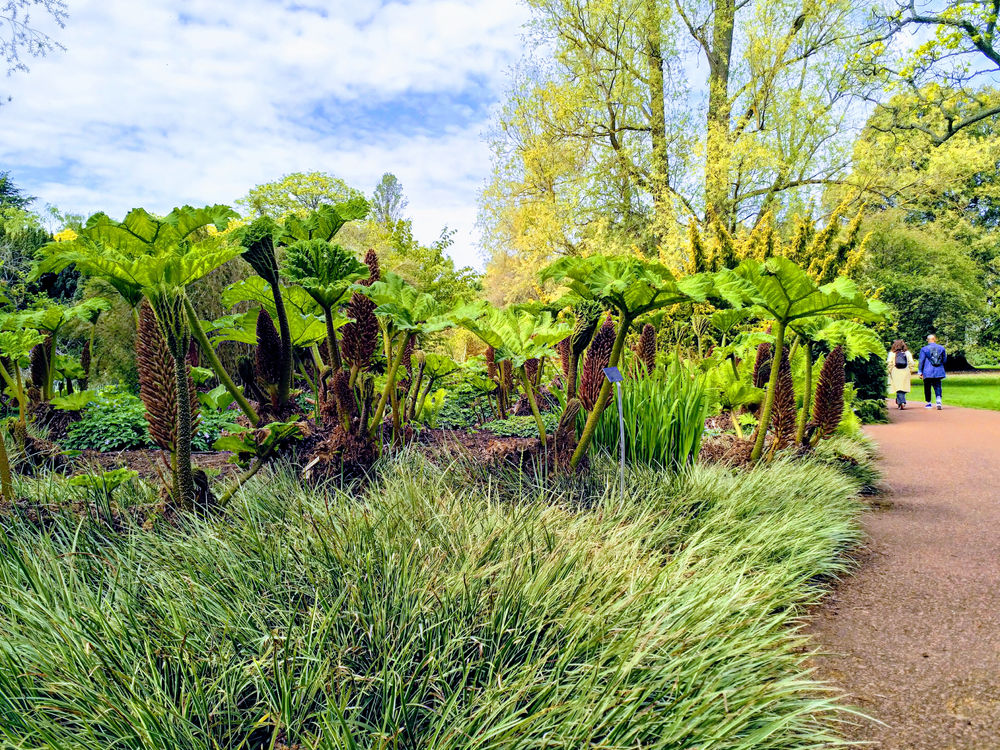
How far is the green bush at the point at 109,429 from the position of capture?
5180 mm

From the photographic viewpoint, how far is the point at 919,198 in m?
18.4

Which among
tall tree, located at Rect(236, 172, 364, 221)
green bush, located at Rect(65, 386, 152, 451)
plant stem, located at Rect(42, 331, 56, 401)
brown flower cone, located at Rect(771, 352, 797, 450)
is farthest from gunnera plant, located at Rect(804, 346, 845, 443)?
tall tree, located at Rect(236, 172, 364, 221)

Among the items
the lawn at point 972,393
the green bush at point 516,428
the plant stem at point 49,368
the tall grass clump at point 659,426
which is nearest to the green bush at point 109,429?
the plant stem at point 49,368

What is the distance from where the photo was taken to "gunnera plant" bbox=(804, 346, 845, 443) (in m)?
4.34

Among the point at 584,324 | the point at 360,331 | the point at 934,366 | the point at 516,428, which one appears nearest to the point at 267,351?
the point at 360,331

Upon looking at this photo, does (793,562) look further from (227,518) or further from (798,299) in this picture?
(227,518)

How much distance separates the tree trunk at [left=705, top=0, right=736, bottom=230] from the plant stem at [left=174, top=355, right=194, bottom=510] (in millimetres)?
16118

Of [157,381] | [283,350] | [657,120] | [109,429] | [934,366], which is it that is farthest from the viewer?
[657,120]

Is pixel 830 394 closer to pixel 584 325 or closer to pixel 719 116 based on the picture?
pixel 584 325

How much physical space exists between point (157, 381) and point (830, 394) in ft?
13.9

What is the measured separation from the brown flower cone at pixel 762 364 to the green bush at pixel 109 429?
5047 millimetres

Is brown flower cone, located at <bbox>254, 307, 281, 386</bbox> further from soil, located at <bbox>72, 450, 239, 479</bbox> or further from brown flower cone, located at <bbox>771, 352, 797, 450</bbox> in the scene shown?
brown flower cone, located at <bbox>771, 352, 797, 450</bbox>

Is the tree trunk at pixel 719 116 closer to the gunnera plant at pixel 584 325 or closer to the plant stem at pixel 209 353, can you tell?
the gunnera plant at pixel 584 325

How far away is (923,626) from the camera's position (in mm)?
2586
